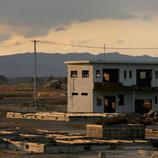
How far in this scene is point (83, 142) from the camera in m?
32.0

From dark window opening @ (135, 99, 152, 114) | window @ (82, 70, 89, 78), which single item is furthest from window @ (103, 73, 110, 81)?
dark window opening @ (135, 99, 152, 114)

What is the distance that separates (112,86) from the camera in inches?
2571

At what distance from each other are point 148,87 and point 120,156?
39.1 meters

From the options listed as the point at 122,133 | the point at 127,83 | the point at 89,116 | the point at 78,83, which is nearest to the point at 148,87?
the point at 127,83

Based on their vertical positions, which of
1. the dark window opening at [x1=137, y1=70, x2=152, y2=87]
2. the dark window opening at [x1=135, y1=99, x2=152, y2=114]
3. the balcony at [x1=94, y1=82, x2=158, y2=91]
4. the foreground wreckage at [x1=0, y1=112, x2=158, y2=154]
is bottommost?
the foreground wreckage at [x1=0, y1=112, x2=158, y2=154]

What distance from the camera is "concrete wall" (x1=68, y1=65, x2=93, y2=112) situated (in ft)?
Answer: 215

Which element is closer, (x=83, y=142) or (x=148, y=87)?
(x=83, y=142)

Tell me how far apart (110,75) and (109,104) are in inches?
137

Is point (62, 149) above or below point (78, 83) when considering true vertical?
below

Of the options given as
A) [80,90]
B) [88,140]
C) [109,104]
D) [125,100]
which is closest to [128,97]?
[125,100]

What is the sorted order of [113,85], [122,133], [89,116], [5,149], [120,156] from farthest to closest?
[113,85]
[89,116]
[122,133]
[5,149]
[120,156]

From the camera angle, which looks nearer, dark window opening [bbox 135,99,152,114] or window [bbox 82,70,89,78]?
window [bbox 82,70,89,78]

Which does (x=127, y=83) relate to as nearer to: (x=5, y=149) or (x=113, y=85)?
(x=113, y=85)

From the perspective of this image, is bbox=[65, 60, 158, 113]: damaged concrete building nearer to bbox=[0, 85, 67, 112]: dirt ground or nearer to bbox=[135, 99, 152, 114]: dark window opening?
bbox=[135, 99, 152, 114]: dark window opening
